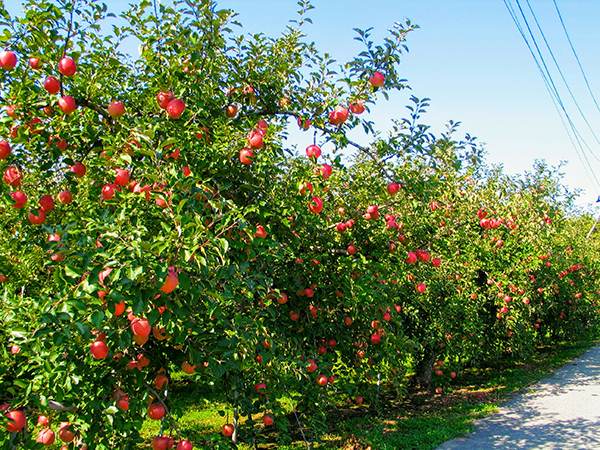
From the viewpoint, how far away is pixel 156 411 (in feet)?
7.93

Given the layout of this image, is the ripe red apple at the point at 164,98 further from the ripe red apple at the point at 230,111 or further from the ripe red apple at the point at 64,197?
the ripe red apple at the point at 64,197

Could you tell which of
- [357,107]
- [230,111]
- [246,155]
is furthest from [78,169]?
[357,107]

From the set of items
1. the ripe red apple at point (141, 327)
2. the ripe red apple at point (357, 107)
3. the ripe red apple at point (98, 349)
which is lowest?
the ripe red apple at point (98, 349)

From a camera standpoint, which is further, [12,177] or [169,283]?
[12,177]

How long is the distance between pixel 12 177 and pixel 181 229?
134cm

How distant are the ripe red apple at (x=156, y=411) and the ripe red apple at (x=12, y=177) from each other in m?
1.51

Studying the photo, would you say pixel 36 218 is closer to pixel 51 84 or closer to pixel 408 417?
pixel 51 84

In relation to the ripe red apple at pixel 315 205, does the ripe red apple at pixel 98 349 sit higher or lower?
lower

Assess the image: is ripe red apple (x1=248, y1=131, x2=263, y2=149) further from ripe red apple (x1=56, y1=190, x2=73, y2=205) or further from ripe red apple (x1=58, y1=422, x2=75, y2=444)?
ripe red apple (x1=58, y1=422, x2=75, y2=444)

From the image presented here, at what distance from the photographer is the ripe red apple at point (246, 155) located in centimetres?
275

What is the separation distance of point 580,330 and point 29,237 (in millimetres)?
15092

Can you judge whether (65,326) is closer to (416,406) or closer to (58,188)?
(58,188)

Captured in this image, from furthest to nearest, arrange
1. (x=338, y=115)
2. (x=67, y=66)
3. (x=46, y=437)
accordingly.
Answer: (x=338, y=115), (x=67, y=66), (x=46, y=437)

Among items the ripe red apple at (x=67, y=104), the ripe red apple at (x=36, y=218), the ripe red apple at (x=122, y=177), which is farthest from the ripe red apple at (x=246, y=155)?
the ripe red apple at (x=36, y=218)
